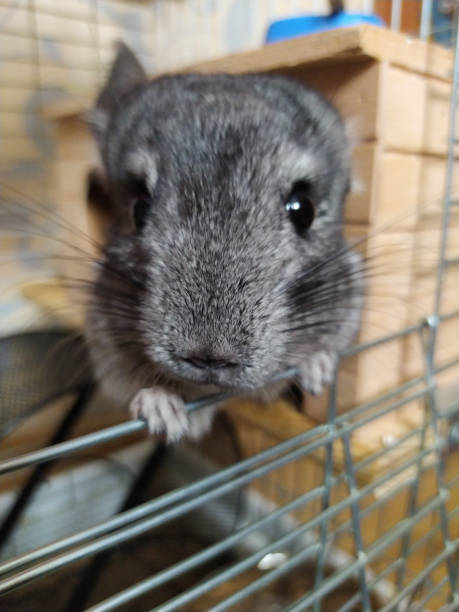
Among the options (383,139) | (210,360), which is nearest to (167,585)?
(210,360)

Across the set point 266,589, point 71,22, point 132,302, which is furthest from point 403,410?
point 71,22

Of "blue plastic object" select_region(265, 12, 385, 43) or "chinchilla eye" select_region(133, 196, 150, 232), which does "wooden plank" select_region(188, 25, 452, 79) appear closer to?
"blue plastic object" select_region(265, 12, 385, 43)

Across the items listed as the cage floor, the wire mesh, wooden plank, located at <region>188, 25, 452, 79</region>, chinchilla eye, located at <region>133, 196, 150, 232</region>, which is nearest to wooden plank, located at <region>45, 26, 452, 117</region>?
wooden plank, located at <region>188, 25, 452, 79</region>

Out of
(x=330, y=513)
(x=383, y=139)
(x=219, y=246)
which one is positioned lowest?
(x=330, y=513)

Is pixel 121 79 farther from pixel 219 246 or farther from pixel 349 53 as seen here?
pixel 219 246

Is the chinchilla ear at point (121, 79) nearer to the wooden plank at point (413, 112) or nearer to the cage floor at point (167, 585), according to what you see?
the wooden plank at point (413, 112)

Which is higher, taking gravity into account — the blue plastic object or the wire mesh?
the blue plastic object

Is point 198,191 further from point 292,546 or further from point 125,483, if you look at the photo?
point 125,483
